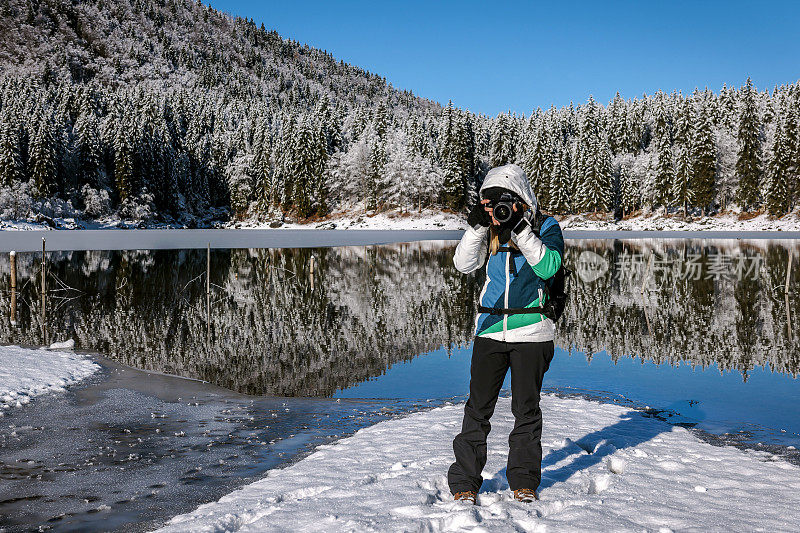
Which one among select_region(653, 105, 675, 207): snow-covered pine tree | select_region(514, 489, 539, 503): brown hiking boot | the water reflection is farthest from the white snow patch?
select_region(653, 105, 675, 207): snow-covered pine tree

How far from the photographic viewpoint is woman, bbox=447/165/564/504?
15.9ft

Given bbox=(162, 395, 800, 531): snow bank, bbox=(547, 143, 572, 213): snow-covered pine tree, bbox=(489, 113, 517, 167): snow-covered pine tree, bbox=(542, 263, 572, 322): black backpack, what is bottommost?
bbox=(162, 395, 800, 531): snow bank

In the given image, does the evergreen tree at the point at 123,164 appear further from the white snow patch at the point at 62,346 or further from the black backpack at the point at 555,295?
the black backpack at the point at 555,295

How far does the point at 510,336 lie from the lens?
487 centimetres

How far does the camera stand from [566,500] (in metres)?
5.05

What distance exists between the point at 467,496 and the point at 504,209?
237 cm

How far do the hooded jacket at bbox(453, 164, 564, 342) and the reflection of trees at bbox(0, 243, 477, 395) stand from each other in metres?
6.82

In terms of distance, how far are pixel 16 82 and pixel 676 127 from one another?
439 feet

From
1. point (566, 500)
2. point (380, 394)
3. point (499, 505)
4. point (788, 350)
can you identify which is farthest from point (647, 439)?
point (788, 350)

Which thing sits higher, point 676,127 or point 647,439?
point 676,127

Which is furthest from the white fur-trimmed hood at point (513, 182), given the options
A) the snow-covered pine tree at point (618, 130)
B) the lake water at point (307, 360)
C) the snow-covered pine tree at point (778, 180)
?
the snow-covered pine tree at point (618, 130)

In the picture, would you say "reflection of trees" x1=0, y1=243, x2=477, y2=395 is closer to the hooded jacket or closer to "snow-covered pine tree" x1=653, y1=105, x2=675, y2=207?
the hooded jacket

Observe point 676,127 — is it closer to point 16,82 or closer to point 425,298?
point 425,298

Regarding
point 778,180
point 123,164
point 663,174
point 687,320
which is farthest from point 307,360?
point 123,164
